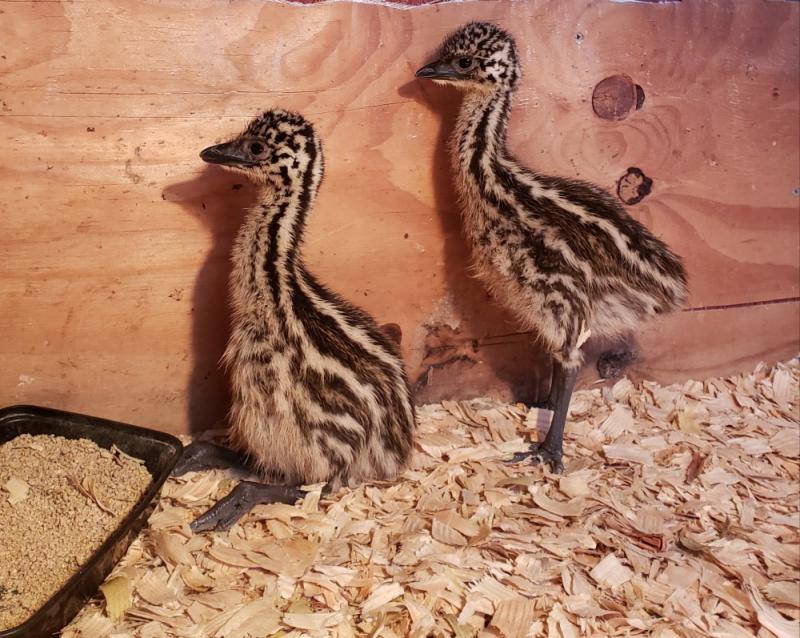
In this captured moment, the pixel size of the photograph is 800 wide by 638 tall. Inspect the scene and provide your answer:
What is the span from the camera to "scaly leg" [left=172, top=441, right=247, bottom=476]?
246cm

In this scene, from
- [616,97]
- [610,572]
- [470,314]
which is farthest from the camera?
[470,314]

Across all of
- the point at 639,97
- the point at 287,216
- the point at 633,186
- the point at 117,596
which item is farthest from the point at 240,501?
the point at 639,97

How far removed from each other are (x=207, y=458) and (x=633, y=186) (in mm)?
1713

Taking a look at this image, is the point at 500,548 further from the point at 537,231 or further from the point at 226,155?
the point at 226,155

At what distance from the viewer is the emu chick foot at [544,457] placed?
2611 mm

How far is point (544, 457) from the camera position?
2627 mm

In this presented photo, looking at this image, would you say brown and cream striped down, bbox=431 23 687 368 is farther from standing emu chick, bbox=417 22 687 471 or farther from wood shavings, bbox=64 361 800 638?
wood shavings, bbox=64 361 800 638

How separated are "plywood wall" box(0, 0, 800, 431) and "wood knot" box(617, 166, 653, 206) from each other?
0.03 meters

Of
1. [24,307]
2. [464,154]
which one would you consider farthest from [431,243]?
[24,307]

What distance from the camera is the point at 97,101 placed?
7.34 feet

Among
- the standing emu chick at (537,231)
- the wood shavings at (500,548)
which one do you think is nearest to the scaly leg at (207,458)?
the wood shavings at (500,548)

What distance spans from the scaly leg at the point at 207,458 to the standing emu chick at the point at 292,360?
0.14 m

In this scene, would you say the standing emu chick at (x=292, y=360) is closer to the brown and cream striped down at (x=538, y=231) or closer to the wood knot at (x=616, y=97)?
the brown and cream striped down at (x=538, y=231)

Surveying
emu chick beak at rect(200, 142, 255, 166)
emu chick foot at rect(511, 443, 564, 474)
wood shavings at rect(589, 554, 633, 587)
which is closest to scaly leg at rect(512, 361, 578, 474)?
emu chick foot at rect(511, 443, 564, 474)
